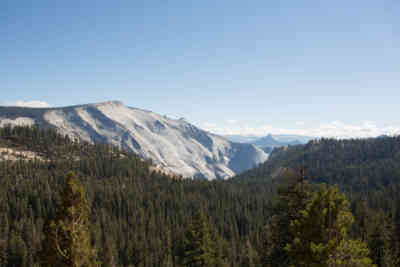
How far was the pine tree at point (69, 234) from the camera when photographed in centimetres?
1919

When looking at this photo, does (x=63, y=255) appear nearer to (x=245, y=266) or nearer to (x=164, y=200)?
(x=245, y=266)

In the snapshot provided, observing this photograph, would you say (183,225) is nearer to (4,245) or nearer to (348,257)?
(4,245)

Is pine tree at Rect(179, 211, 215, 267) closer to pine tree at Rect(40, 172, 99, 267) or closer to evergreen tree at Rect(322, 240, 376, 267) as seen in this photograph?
pine tree at Rect(40, 172, 99, 267)

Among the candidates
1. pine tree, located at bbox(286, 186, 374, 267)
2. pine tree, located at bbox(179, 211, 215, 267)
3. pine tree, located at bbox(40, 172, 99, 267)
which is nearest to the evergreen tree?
pine tree, located at bbox(286, 186, 374, 267)

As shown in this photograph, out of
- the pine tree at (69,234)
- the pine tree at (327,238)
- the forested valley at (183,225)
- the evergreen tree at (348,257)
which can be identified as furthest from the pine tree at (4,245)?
the evergreen tree at (348,257)

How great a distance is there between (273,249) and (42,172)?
8278 inches

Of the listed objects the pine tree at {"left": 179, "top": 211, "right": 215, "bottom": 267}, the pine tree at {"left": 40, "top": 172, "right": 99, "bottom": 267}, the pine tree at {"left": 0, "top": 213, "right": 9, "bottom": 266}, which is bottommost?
the pine tree at {"left": 0, "top": 213, "right": 9, "bottom": 266}

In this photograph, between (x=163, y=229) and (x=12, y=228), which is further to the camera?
(x=163, y=229)

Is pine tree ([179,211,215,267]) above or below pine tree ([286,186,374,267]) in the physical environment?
below

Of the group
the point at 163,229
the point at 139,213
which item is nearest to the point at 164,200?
the point at 139,213

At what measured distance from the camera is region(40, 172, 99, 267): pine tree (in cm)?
1919

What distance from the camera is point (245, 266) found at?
102 metres

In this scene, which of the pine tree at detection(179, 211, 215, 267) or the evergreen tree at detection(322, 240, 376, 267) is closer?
the evergreen tree at detection(322, 240, 376, 267)

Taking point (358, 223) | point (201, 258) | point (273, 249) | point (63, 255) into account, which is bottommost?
point (358, 223)
